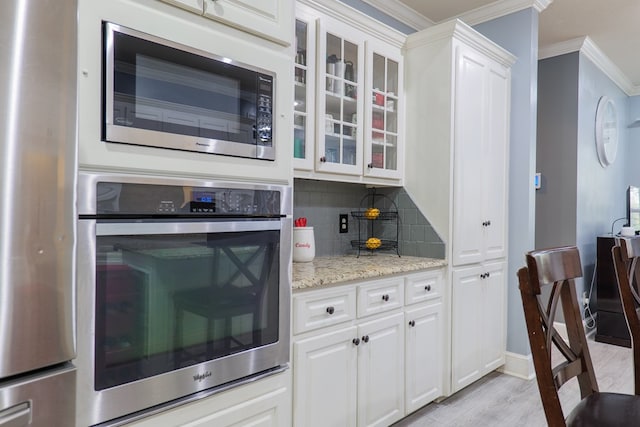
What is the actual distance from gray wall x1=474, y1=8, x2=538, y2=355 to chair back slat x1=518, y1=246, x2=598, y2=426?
5.76ft

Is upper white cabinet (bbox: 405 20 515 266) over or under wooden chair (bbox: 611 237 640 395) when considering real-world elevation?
over

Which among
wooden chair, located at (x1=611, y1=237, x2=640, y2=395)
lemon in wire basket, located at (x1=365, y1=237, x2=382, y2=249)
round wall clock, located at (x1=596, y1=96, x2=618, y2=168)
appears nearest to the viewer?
wooden chair, located at (x1=611, y1=237, x2=640, y2=395)

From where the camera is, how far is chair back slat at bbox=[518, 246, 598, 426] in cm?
104

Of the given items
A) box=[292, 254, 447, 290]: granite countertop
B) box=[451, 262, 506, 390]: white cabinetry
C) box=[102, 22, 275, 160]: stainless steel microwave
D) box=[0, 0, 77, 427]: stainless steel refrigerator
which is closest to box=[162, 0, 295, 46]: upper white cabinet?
box=[102, 22, 275, 160]: stainless steel microwave

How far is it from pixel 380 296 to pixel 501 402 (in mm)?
1253

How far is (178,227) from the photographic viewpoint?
1225mm

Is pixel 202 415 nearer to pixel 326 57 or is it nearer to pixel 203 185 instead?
pixel 203 185

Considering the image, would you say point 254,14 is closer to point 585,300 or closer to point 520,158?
point 520,158

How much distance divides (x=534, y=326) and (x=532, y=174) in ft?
7.50

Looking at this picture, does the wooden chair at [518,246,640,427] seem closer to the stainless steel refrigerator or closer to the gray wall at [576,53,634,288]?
the stainless steel refrigerator

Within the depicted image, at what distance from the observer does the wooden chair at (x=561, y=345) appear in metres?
1.04

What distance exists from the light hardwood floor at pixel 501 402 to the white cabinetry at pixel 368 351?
4.8 inches

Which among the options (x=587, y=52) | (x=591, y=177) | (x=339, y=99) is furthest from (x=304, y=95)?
(x=591, y=177)

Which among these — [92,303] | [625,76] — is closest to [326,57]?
[92,303]
